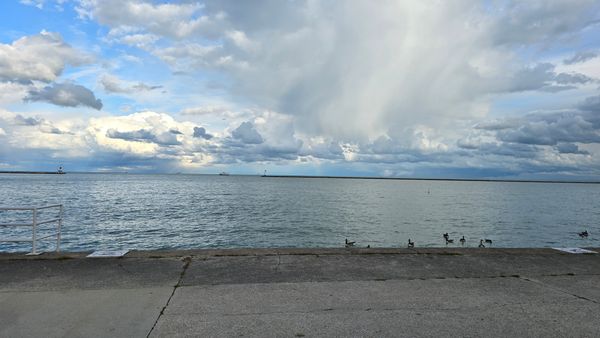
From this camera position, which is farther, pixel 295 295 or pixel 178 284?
pixel 178 284

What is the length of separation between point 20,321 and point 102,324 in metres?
0.99

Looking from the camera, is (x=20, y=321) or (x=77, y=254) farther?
(x=77, y=254)

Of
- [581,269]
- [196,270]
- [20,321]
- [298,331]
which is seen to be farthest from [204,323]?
[581,269]

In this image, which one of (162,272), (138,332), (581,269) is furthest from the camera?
(581,269)

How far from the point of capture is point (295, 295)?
5957 mm

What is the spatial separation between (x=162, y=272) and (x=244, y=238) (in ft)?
73.7

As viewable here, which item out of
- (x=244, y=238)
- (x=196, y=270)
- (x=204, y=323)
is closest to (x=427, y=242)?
(x=244, y=238)

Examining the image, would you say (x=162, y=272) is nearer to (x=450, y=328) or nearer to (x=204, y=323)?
(x=204, y=323)

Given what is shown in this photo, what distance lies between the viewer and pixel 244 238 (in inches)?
1158

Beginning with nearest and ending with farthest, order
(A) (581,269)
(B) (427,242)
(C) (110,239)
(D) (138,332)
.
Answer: (D) (138,332)
(A) (581,269)
(C) (110,239)
(B) (427,242)

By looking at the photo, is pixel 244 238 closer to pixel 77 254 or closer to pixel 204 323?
pixel 77 254

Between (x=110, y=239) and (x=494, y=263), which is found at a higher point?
(x=494, y=263)

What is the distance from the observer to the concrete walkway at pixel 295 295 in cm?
473

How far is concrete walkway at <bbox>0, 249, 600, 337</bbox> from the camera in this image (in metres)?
4.73
